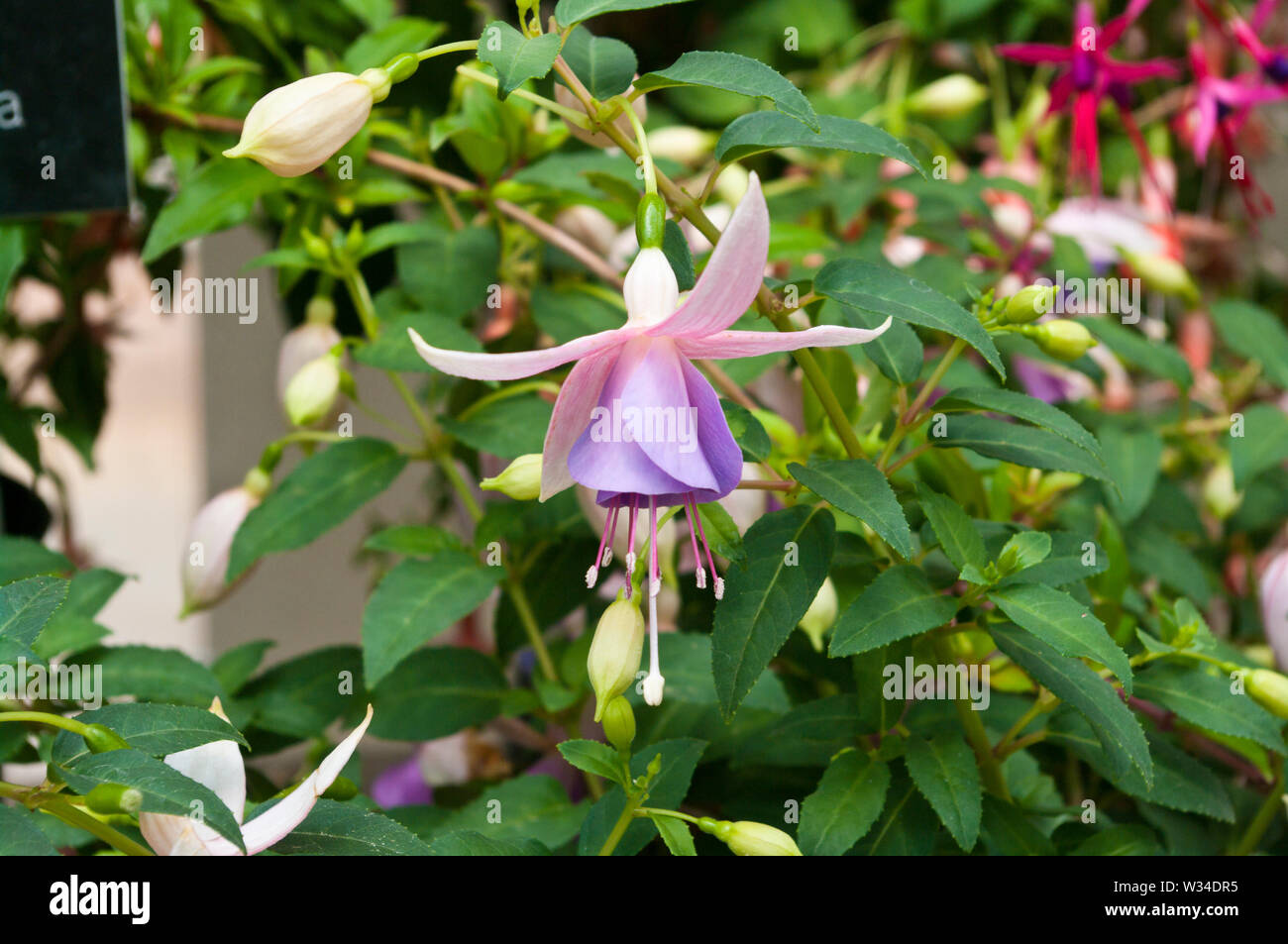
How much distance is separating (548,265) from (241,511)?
0.25 metres

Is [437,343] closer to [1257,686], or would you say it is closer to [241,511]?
[241,511]

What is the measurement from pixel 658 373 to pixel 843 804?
0.67ft

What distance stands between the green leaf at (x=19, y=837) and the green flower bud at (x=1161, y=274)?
0.74 meters

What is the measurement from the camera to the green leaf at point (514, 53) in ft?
1.12

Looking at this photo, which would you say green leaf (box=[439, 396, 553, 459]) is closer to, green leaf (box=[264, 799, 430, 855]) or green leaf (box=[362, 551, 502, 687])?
green leaf (box=[362, 551, 502, 687])

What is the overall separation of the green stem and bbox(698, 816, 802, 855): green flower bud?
0.36 feet

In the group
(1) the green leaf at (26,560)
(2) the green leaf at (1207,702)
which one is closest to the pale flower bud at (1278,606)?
(2) the green leaf at (1207,702)

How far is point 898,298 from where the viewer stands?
405 mm

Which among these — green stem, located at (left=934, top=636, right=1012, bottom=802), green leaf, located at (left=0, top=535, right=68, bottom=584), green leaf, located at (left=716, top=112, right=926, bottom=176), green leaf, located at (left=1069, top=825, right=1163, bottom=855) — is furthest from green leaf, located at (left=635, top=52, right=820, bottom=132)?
green leaf, located at (left=0, top=535, right=68, bottom=584)

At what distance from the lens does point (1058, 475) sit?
0.63 meters

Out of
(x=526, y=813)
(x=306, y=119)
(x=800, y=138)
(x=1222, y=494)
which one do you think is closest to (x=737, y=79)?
(x=800, y=138)

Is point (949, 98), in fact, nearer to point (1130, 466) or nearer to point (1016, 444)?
point (1130, 466)

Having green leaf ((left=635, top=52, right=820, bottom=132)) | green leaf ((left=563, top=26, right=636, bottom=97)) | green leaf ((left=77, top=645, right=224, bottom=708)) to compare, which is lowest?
green leaf ((left=77, top=645, right=224, bottom=708))

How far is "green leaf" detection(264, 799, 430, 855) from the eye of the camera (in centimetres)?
39
